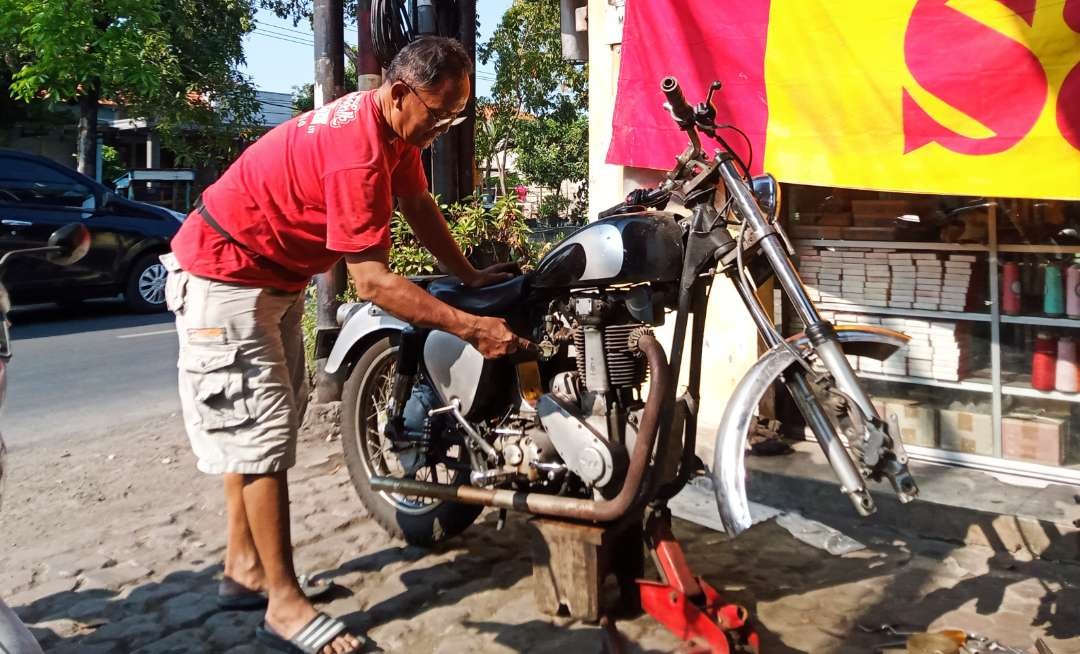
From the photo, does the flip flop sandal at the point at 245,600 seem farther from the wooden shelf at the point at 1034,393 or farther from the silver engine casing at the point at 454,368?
the wooden shelf at the point at 1034,393

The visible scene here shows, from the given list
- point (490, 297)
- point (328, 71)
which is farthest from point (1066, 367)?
point (328, 71)

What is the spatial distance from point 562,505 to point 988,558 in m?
1.96

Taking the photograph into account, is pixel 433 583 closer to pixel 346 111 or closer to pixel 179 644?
pixel 179 644

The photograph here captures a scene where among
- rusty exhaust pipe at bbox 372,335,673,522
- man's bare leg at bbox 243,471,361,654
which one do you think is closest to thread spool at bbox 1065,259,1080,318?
rusty exhaust pipe at bbox 372,335,673,522

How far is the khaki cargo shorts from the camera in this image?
121 inches

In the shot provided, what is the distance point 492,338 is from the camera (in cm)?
303

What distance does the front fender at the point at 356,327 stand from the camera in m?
3.89

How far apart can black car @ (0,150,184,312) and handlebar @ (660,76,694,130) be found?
881 cm

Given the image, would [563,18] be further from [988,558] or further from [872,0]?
[988,558]

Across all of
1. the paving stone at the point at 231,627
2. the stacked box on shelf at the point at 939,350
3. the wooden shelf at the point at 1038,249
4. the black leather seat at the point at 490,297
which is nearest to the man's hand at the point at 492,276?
the black leather seat at the point at 490,297

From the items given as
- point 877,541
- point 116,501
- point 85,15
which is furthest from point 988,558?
point 85,15

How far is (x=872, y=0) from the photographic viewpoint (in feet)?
14.1

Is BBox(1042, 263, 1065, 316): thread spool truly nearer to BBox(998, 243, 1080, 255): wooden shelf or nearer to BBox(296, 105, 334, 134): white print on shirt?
BBox(998, 243, 1080, 255): wooden shelf

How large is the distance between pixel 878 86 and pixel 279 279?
2.83 metres
